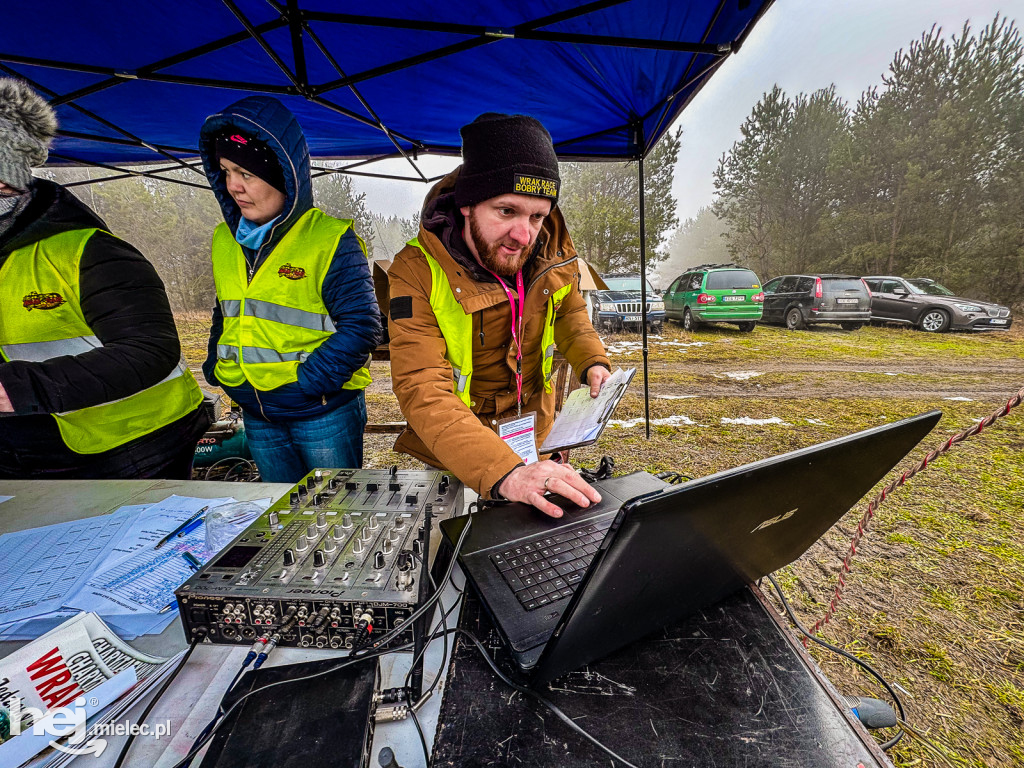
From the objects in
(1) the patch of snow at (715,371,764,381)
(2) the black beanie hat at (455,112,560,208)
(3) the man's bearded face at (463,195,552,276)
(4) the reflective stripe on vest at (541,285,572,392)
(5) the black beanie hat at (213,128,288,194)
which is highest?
(5) the black beanie hat at (213,128,288,194)

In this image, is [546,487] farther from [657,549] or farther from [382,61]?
[382,61]

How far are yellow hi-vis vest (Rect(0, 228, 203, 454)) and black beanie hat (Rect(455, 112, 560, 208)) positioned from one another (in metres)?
1.18

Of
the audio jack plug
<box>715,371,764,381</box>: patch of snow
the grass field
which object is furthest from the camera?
<box>715,371,764,381</box>: patch of snow

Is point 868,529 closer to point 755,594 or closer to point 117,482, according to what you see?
point 755,594

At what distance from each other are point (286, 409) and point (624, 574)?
1503 mm

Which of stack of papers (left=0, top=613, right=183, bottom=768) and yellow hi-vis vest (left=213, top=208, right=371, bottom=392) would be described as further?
yellow hi-vis vest (left=213, top=208, right=371, bottom=392)

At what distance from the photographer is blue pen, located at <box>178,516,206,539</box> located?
1.00 metres

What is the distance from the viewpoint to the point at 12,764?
49 centimetres

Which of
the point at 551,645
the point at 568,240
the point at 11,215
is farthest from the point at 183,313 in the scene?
the point at 551,645

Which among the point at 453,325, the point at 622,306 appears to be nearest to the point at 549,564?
the point at 453,325

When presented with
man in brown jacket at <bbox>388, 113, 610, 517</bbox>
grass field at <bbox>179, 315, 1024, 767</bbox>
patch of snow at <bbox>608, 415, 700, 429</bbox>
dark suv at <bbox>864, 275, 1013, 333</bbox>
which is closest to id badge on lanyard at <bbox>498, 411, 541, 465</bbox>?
man in brown jacket at <bbox>388, 113, 610, 517</bbox>

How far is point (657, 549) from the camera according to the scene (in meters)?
0.46

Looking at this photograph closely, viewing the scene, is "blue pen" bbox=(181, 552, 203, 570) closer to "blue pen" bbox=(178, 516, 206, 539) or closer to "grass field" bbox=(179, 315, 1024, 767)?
"blue pen" bbox=(178, 516, 206, 539)

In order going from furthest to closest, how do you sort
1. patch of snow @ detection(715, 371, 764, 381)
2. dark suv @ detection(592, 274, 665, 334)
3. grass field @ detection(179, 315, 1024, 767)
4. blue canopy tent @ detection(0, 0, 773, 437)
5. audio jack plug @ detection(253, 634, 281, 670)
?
1. dark suv @ detection(592, 274, 665, 334)
2. patch of snow @ detection(715, 371, 764, 381)
3. blue canopy tent @ detection(0, 0, 773, 437)
4. grass field @ detection(179, 315, 1024, 767)
5. audio jack plug @ detection(253, 634, 281, 670)
